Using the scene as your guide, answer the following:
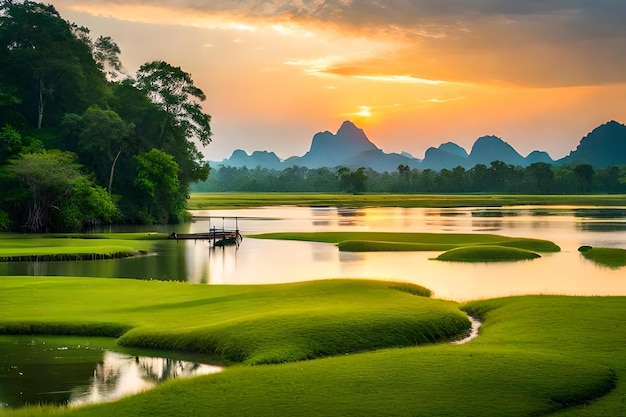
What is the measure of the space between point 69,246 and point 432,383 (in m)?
49.1

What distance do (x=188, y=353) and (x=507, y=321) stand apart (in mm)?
11174

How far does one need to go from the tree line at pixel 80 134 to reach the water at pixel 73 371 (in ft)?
187

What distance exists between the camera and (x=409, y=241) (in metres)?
68.9

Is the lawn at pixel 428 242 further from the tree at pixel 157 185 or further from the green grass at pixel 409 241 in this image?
the tree at pixel 157 185

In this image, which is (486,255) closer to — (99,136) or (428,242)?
(428,242)

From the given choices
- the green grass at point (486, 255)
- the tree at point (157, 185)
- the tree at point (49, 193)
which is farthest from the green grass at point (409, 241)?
the tree at point (157, 185)

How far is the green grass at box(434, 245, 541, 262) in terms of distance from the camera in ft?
175

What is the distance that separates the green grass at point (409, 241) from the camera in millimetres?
62312

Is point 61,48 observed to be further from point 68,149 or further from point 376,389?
point 376,389

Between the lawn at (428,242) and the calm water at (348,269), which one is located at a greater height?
the lawn at (428,242)

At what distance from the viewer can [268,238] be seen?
75312 millimetres

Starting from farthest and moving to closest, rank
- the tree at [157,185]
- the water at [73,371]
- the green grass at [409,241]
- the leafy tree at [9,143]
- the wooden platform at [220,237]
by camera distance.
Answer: the tree at [157,185] → the leafy tree at [9,143] → the wooden platform at [220,237] → the green grass at [409,241] → the water at [73,371]

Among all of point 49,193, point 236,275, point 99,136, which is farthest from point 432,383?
point 99,136

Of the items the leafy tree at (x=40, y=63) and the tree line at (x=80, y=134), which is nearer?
the tree line at (x=80, y=134)
